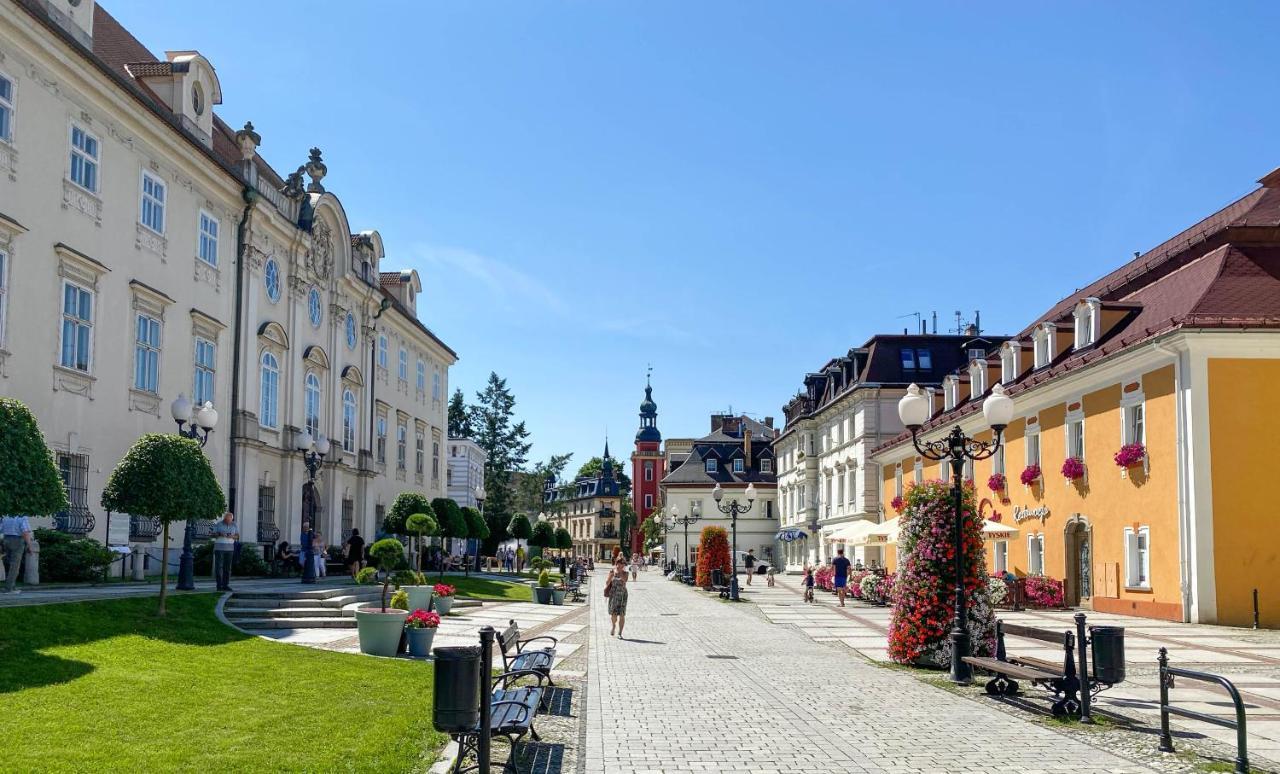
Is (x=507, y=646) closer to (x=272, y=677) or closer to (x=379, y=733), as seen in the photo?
(x=272, y=677)

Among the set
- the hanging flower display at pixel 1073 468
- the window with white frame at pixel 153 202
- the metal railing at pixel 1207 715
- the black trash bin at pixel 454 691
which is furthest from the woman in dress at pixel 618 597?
the hanging flower display at pixel 1073 468

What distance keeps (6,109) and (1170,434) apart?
25242 millimetres

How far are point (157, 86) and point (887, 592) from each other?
23970 millimetres

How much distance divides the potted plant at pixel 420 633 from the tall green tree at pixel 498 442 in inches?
2889

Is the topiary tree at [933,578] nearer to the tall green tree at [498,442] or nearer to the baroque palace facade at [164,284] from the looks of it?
the baroque palace facade at [164,284]

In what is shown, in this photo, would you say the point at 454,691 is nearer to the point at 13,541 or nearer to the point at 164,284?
the point at 13,541

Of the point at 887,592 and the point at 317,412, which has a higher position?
the point at 317,412

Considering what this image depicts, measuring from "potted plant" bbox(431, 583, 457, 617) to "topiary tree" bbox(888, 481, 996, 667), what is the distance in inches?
354

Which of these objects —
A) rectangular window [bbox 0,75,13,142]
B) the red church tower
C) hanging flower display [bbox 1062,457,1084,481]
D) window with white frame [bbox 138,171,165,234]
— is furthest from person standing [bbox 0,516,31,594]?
the red church tower

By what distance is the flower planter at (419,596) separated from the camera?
20.7 meters

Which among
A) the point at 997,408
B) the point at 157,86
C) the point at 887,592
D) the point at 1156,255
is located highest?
the point at 157,86

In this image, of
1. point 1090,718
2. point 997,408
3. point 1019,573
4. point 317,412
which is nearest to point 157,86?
point 317,412

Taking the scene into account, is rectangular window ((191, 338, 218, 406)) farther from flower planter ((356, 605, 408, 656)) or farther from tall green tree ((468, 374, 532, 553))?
tall green tree ((468, 374, 532, 553))

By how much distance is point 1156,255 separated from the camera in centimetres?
3541
